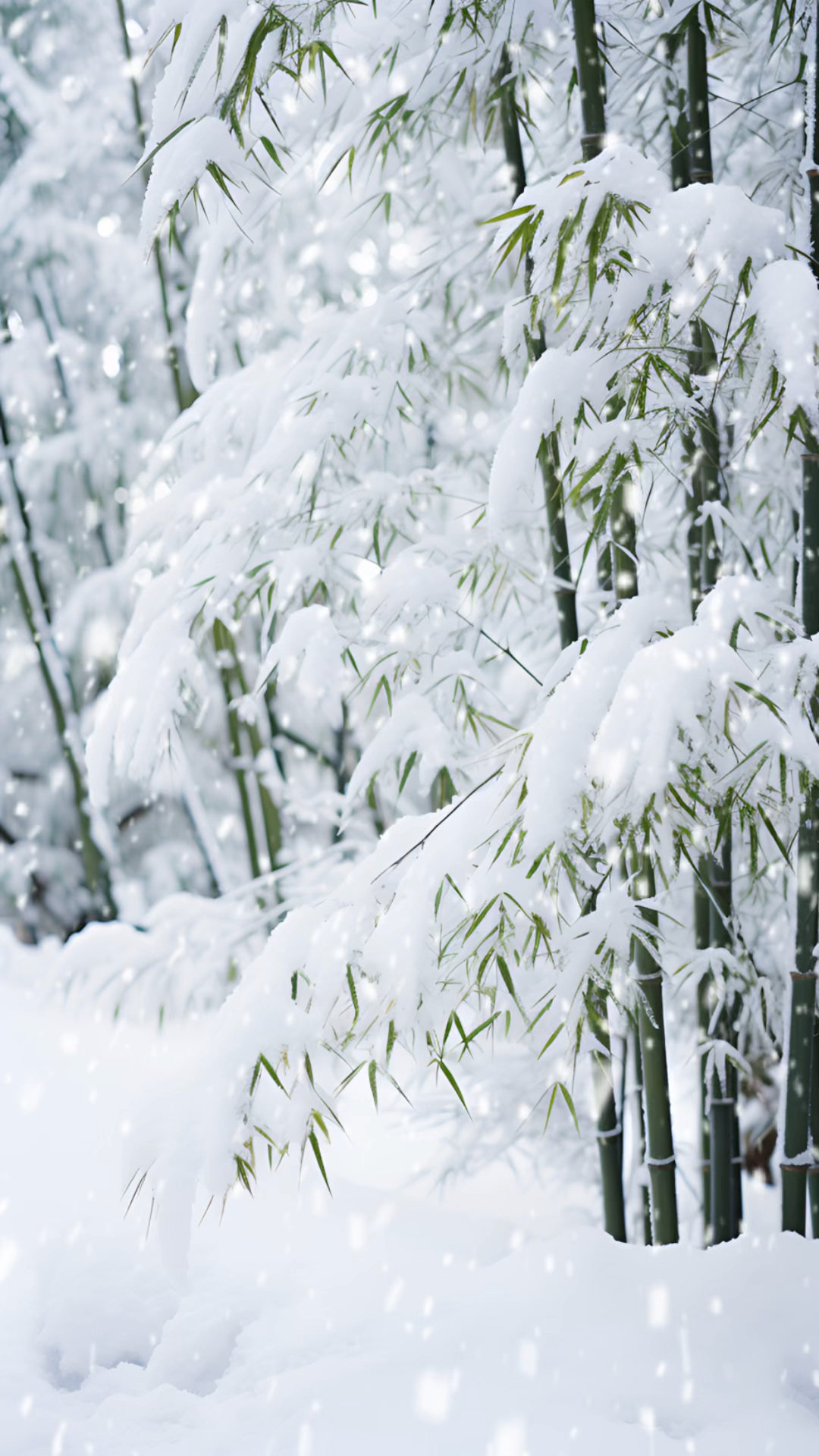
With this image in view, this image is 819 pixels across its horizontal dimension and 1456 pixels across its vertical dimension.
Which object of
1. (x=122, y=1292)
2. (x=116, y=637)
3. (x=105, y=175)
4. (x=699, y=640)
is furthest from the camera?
(x=116, y=637)

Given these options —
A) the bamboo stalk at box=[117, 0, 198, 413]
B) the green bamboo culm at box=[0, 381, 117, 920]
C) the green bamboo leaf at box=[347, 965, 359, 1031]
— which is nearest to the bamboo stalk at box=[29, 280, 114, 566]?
the green bamboo culm at box=[0, 381, 117, 920]

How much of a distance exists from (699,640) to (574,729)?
0.43ft

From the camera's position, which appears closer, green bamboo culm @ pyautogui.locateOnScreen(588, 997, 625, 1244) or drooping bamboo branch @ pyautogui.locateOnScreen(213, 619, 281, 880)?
green bamboo culm @ pyautogui.locateOnScreen(588, 997, 625, 1244)

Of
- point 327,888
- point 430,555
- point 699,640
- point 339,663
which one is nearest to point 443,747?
point 339,663

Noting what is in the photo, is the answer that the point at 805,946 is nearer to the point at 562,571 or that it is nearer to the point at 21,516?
the point at 562,571

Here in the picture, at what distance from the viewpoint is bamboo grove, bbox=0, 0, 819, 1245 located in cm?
93

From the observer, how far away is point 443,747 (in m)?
1.29

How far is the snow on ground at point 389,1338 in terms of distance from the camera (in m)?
0.99

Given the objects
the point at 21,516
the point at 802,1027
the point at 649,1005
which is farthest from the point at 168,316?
the point at 802,1027

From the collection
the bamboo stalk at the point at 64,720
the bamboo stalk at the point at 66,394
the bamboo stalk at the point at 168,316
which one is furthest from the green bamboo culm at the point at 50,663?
the bamboo stalk at the point at 168,316

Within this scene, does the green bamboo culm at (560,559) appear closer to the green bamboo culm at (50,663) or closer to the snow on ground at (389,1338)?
the snow on ground at (389,1338)

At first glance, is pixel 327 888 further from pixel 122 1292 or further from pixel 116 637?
pixel 116 637

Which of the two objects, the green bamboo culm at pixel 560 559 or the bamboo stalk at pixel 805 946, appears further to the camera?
the green bamboo culm at pixel 560 559

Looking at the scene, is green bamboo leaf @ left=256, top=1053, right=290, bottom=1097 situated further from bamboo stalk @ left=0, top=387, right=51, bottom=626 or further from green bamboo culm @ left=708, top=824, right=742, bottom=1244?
bamboo stalk @ left=0, top=387, right=51, bottom=626
